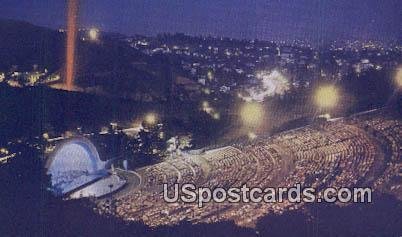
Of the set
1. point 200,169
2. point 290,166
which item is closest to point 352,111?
point 290,166

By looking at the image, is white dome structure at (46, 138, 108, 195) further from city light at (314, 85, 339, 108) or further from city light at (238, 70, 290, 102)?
city light at (238, 70, 290, 102)

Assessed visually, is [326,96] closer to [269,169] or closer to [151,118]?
A: [151,118]

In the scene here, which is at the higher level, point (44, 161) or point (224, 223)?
point (44, 161)

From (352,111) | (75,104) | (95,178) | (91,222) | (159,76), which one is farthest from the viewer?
(159,76)

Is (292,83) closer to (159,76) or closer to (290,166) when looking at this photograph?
(159,76)

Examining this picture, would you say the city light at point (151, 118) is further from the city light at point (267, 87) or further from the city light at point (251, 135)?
the city light at point (267, 87)

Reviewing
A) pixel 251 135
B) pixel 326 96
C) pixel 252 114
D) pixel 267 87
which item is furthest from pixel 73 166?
pixel 267 87

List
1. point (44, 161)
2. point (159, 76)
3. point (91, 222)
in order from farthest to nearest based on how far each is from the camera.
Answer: point (159, 76), point (44, 161), point (91, 222)
